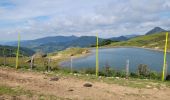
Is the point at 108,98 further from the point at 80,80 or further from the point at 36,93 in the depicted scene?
the point at 80,80

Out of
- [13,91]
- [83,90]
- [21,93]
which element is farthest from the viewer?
[83,90]

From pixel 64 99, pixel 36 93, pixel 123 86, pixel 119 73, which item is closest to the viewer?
pixel 64 99

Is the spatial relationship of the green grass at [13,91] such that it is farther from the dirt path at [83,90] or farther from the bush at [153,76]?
the bush at [153,76]

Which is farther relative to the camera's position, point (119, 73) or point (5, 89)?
point (119, 73)

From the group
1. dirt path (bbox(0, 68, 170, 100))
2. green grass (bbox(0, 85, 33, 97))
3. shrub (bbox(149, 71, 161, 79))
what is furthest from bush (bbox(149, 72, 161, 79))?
green grass (bbox(0, 85, 33, 97))

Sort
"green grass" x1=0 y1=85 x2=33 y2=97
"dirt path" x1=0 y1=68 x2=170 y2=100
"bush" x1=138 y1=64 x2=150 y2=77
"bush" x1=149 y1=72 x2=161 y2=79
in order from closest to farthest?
1. "green grass" x1=0 y1=85 x2=33 y2=97
2. "dirt path" x1=0 y1=68 x2=170 y2=100
3. "bush" x1=149 y1=72 x2=161 y2=79
4. "bush" x1=138 y1=64 x2=150 y2=77

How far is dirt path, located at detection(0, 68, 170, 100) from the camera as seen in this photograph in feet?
62.6

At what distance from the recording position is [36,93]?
62.7ft

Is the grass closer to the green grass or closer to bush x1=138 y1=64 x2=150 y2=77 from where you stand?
the green grass

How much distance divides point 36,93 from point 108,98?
384cm

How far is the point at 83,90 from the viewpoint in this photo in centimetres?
2066

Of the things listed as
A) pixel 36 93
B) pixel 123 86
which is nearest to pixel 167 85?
pixel 123 86

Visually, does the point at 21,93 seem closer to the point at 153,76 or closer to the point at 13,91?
the point at 13,91

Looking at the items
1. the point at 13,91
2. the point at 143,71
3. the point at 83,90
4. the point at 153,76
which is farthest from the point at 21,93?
the point at 143,71
